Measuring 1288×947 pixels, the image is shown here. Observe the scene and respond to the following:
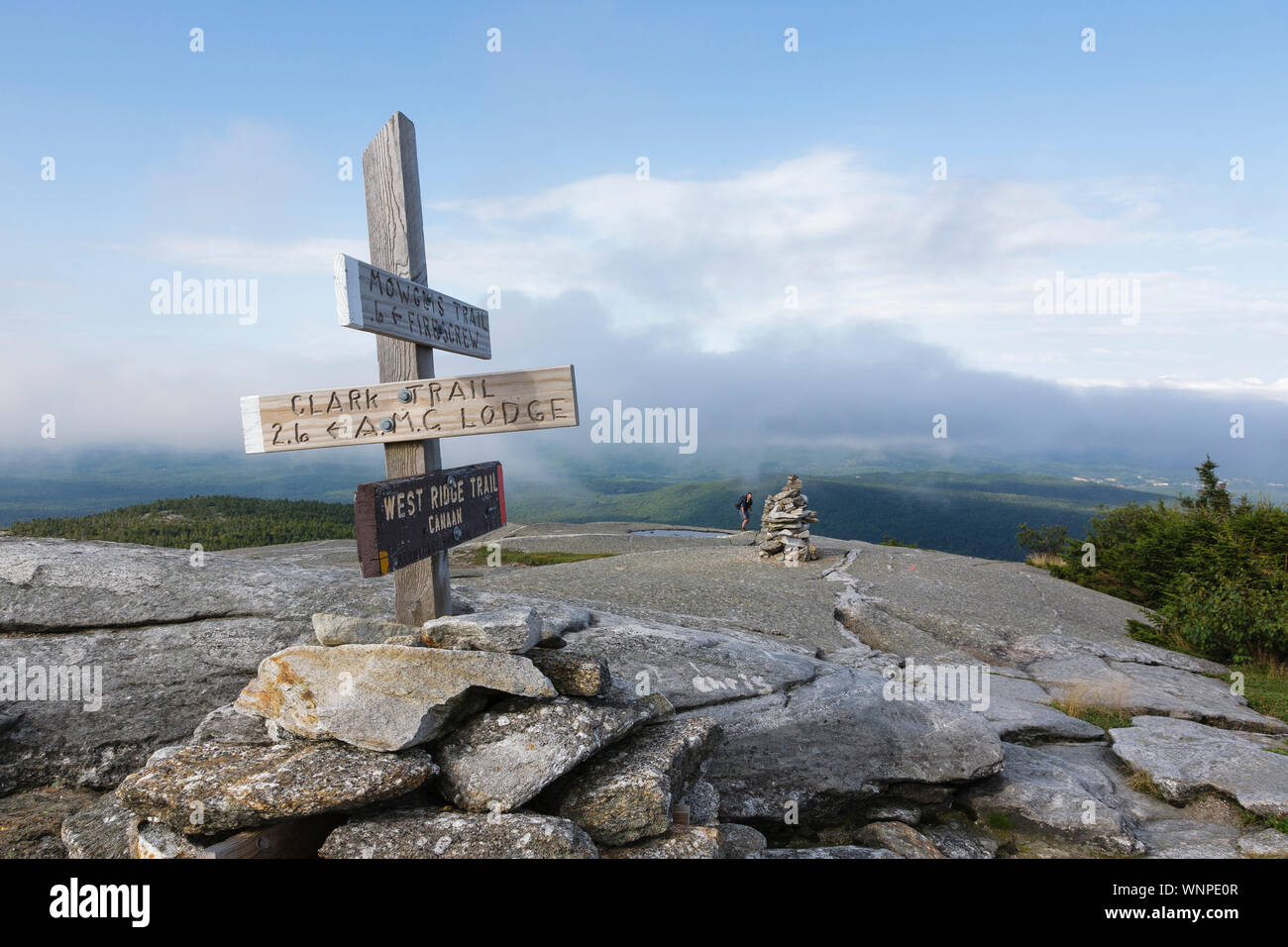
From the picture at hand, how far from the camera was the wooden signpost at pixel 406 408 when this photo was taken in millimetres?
7051

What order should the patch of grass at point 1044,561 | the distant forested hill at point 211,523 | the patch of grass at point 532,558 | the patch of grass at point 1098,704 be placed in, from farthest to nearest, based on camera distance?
1. the distant forested hill at point 211,523
2. the patch of grass at point 1044,561
3. the patch of grass at point 532,558
4. the patch of grass at point 1098,704

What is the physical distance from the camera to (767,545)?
91.2 ft

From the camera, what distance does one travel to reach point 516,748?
6379 mm

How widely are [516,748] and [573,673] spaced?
1.20 metres

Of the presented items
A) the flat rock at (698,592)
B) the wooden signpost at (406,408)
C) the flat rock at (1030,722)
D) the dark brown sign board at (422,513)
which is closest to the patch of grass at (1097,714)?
the flat rock at (1030,722)

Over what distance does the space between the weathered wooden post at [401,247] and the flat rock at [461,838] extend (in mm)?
2955

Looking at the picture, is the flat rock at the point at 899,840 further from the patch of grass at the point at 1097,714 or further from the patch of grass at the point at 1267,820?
the patch of grass at the point at 1097,714

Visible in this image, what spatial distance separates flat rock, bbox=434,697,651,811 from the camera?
6.12 m

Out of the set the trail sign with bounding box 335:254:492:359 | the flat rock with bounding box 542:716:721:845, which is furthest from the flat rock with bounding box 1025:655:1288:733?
the trail sign with bounding box 335:254:492:359

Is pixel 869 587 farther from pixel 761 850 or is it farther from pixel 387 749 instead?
pixel 387 749

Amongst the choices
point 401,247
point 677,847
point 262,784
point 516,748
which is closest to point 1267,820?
point 677,847

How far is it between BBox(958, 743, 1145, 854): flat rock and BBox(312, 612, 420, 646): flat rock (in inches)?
323

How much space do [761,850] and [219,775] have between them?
5.09 metres
